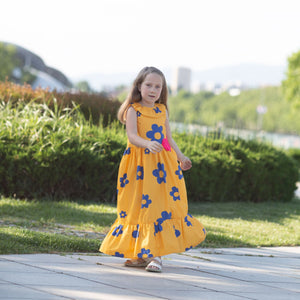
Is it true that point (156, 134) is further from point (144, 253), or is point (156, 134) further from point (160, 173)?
point (144, 253)

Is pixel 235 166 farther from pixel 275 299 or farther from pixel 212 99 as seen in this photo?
pixel 212 99

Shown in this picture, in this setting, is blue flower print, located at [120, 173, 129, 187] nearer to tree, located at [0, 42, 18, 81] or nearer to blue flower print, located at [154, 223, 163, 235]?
blue flower print, located at [154, 223, 163, 235]

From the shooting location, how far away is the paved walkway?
134 inches

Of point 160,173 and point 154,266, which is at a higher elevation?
point 160,173

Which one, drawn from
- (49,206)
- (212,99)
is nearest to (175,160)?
(49,206)

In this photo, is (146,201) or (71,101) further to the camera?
(71,101)

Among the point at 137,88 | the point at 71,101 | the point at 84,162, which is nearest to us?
the point at 137,88

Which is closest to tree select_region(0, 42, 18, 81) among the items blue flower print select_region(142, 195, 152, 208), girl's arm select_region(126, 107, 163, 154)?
girl's arm select_region(126, 107, 163, 154)

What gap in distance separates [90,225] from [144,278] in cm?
276

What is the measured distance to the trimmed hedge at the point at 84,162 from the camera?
8.29m

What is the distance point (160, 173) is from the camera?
4.41 m

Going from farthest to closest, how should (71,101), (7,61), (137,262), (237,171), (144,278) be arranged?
(7,61), (71,101), (237,171), (137,262), (144,278)

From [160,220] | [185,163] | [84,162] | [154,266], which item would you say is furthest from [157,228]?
[84,162]

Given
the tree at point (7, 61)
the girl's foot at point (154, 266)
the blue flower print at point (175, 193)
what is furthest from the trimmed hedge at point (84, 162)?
the tree at point (7, 61)
